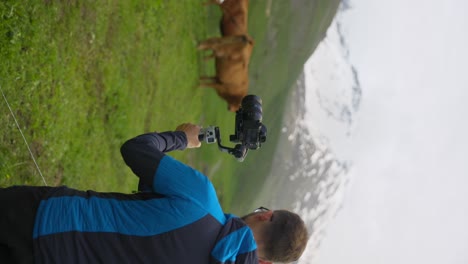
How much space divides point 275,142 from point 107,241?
26.8m

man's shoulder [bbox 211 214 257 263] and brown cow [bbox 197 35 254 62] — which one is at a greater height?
brown cow [bbox 197 35 254 62]

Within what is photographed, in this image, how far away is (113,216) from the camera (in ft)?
7.73

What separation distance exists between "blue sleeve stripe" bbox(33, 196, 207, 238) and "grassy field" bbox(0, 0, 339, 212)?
2828mm

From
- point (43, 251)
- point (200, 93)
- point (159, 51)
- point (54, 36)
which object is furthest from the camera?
point (200, 93)

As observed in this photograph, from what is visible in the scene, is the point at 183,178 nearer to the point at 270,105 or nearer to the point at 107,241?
the point at 107,241

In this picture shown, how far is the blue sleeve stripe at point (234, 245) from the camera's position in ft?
7.73

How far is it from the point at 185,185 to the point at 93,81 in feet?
15.7

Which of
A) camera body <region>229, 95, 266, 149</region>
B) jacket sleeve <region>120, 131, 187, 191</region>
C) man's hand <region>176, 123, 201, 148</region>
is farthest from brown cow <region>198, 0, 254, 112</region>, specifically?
jacket sleeve <region>120, 131, 187, 191</region>

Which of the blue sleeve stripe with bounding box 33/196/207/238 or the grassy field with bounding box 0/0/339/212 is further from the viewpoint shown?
the grassy field with bounding box 0/0/339/212

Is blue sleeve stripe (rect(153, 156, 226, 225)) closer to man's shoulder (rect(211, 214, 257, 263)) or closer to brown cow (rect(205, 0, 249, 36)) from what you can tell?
man's shoulder (rect(211, 214, 257, 263))

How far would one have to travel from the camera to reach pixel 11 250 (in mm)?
2260

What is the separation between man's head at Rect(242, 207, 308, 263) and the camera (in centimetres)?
274

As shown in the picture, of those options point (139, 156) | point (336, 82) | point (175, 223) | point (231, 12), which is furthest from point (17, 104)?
point (336, 82)

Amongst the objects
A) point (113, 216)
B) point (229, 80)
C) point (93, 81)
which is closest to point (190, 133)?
point (113, 216)
